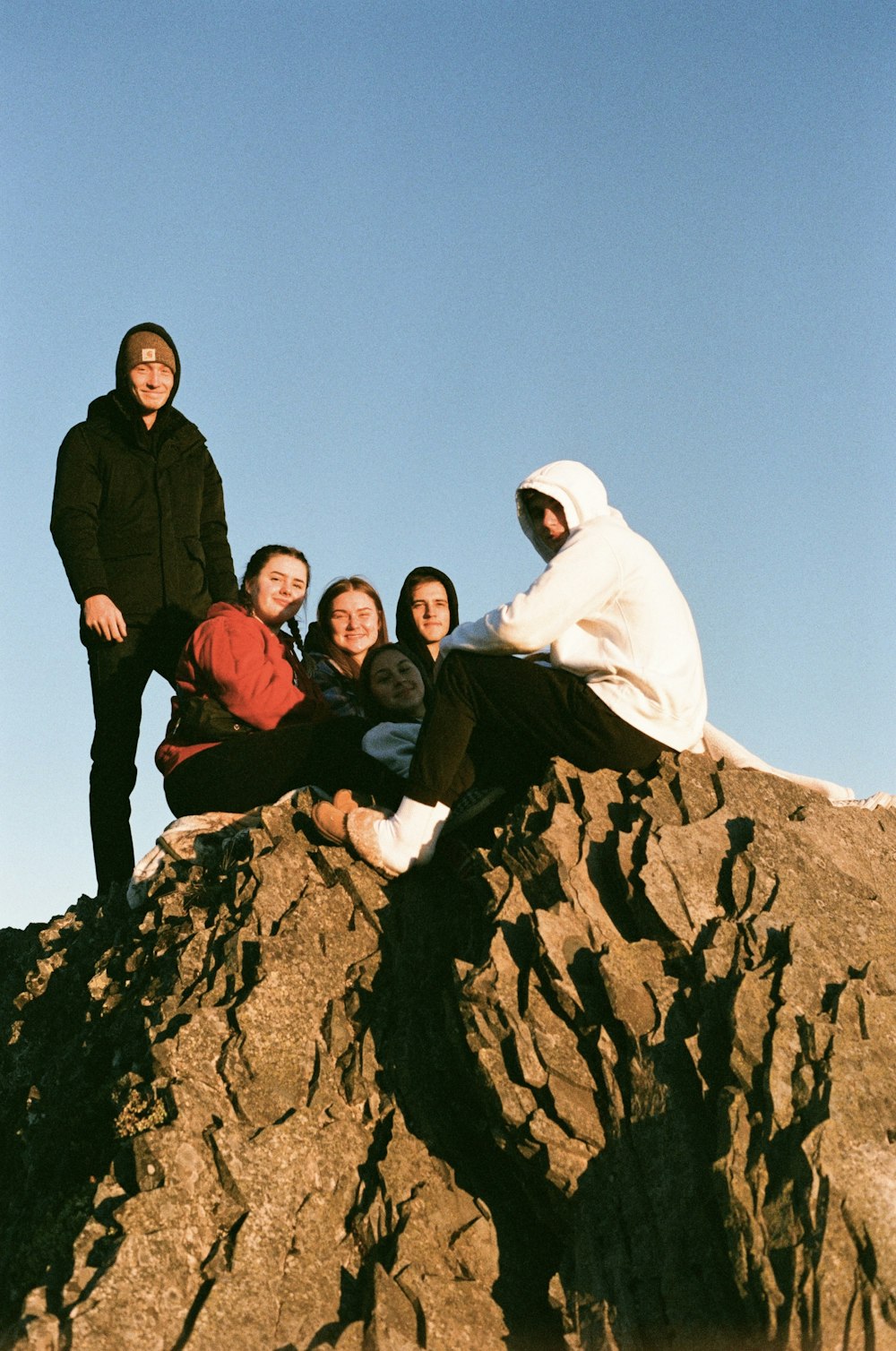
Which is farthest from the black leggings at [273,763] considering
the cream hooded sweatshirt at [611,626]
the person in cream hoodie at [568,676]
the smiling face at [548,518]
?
the smiling face at [548,518]

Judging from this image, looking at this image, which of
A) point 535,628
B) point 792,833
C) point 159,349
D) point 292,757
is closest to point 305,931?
point 292,757

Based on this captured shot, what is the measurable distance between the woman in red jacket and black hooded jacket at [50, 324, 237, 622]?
41.9 inches

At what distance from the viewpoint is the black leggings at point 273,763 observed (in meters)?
7.25

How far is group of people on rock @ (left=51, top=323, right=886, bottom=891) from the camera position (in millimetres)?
6363

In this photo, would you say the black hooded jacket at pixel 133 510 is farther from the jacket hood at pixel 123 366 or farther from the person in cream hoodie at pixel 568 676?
the person in cream hoodie at pixel 568 676

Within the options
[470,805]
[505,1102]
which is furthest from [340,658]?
[505,1102]

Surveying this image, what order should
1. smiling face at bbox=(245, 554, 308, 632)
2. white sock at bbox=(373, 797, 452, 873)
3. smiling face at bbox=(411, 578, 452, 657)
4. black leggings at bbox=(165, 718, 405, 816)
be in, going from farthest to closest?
smiling face at bbox=(411, 578, 452, 657), smiling face at bbox=(245, 554, 308, 632), black leggings at bbox=(165, 718, 405, 816), white sock at bbox=(373, 797, 452, 873)

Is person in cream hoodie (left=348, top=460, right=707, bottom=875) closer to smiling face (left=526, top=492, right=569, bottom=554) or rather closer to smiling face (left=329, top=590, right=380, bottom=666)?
smiling face (left=526, top=492, right=569, bottom=554)

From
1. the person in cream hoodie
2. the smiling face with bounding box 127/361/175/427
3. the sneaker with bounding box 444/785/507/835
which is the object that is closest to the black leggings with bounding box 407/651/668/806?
the person in cream hoodie

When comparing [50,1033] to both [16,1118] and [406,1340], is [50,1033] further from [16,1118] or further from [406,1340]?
[406,1340]

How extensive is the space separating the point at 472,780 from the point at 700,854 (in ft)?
3.68

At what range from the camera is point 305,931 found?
21.6ft

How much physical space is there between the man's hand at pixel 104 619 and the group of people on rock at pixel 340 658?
0.01 metres

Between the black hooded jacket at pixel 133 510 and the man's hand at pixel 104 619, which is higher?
the black hooded jacket at pixel 133 510
